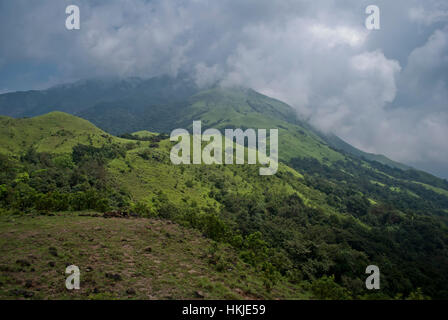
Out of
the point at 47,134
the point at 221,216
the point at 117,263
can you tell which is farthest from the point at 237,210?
the point at 47,134

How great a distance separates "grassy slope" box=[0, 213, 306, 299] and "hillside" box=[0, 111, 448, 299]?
725mm

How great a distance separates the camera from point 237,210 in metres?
91.5

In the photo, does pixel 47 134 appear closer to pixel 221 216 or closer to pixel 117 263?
pixel 221 216

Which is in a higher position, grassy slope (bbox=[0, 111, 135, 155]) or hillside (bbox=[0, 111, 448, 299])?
grassy slope (bbox=[0, 111, 135, 155])

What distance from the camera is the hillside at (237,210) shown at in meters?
37.8

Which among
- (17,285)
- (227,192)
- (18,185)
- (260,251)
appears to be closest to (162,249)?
(17,285)

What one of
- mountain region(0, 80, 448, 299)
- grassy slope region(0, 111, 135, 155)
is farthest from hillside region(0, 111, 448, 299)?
grassy slope region(0, 111, 135, 155)

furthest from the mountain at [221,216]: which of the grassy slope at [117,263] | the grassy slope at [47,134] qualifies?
the grassy slope at [47,134]

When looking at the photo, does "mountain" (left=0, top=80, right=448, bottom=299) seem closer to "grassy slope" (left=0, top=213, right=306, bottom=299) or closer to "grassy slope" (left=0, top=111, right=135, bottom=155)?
"grassy slope" (left=0, top=213, right=306, bottom=299)

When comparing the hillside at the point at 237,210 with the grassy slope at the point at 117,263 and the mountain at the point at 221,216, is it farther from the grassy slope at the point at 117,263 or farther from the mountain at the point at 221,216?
the grassy slope at the point at 117,263

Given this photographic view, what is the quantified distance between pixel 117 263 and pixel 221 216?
58653 mm

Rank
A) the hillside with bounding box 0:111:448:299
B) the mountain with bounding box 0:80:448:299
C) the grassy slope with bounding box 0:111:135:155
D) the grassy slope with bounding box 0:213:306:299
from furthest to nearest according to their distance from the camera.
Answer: the grassy slope with bounding box 0:111:135:155
the hillside with bounding box 0:111:448:299
the mountain with bounding box 0:80:448:299
the grassy slope with bounding box 0:213:306:299

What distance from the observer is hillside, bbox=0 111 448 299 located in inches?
1486

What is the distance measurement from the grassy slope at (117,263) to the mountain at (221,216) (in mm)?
266
